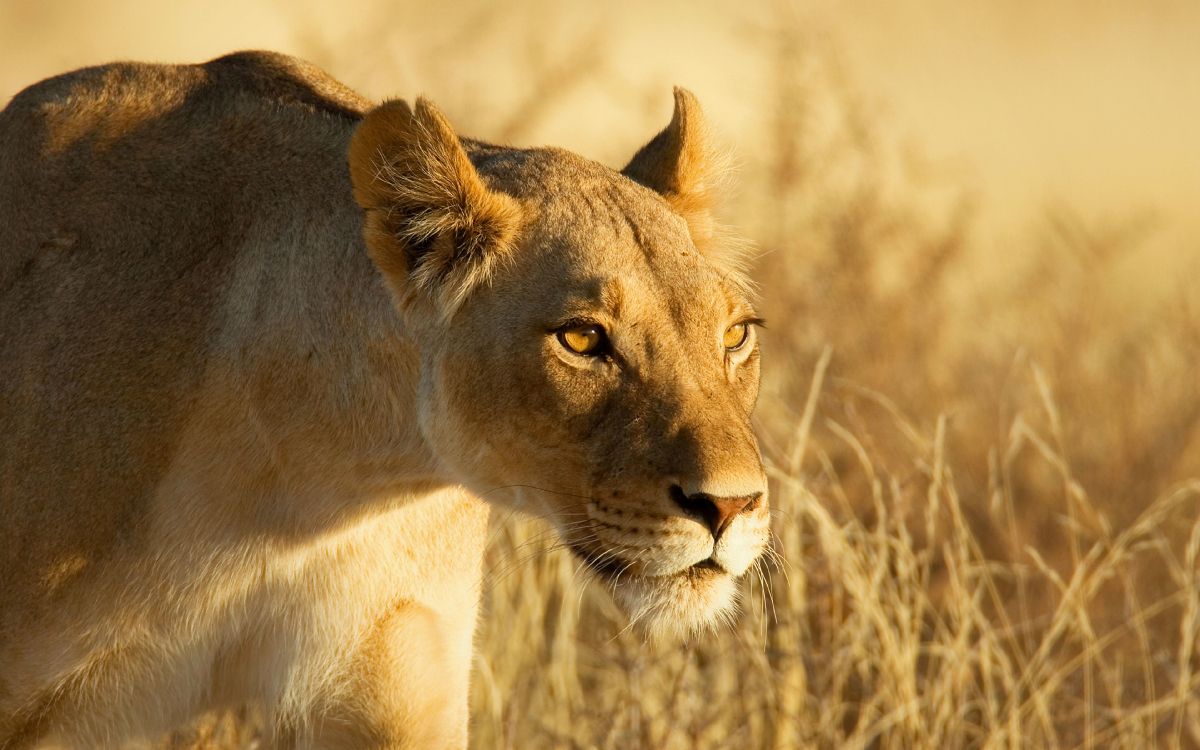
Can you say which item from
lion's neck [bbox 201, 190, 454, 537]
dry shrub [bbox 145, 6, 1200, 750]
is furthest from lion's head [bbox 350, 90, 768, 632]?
dry shrub [bbox 145, 6, 1200, 750]

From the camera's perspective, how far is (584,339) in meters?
3.62

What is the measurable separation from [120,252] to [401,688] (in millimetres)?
1233

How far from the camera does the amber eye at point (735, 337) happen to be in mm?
3854

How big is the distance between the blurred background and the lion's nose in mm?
453

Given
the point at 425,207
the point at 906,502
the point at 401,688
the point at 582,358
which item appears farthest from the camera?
the point at 906,502

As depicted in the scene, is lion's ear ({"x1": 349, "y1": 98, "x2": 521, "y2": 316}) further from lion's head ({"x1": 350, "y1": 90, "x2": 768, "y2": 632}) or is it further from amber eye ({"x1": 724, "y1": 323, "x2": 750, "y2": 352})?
amber eye ({"x1": 724, "y1": 323, "x2": 750, "y2": 352})

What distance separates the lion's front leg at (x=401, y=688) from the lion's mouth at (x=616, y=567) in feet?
2.33

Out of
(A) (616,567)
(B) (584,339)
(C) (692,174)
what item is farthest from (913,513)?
(B) (584,339)

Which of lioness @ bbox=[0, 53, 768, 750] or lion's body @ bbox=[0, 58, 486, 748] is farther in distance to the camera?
lion's body @ bbox=[0, 58, 486, 748]

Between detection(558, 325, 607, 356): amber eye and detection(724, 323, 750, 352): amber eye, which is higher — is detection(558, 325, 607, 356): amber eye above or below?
above

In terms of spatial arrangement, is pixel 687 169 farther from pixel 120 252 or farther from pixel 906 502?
pixel 906 502

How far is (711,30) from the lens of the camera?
673 inches

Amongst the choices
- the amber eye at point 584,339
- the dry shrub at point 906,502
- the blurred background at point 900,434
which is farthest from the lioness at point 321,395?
the dry shrub at point 906,502

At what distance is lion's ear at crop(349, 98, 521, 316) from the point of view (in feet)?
12.2
